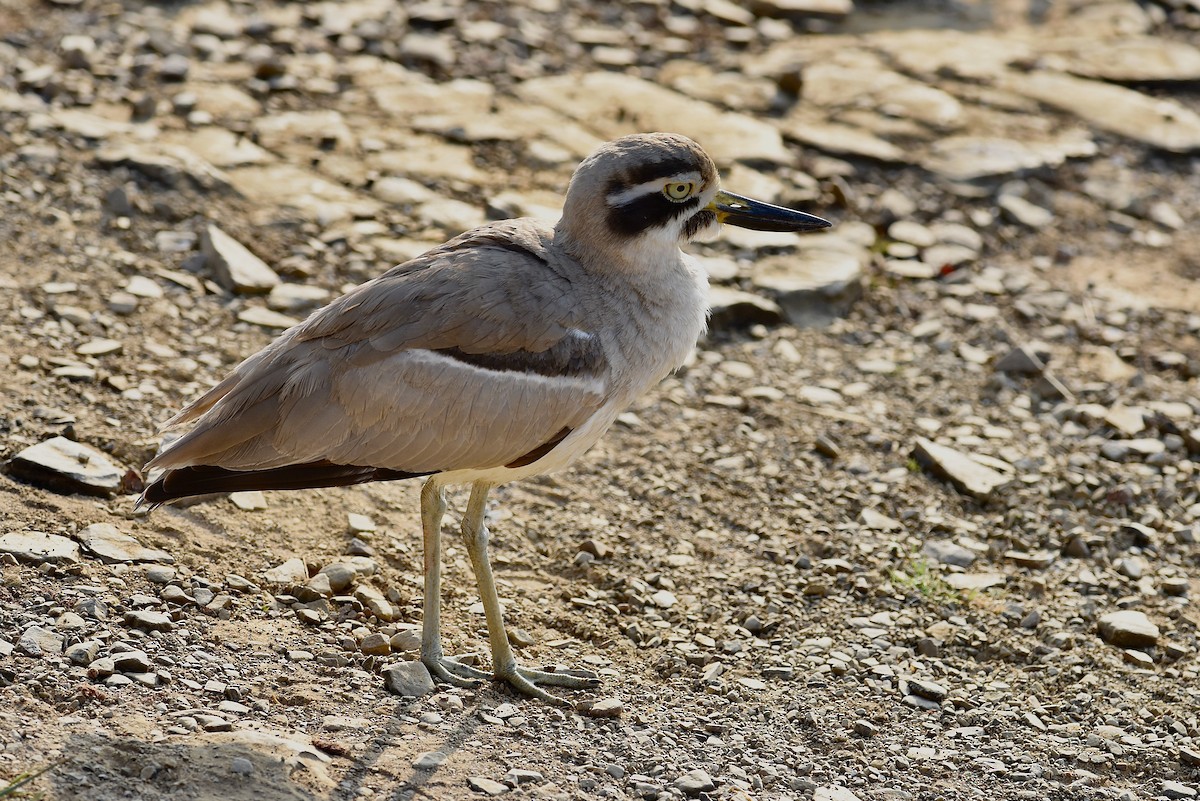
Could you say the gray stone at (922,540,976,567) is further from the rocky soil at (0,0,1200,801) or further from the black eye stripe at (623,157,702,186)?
the black eye stripe at (623,157,702,186)

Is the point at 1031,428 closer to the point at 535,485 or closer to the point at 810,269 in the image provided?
the point at 810,269

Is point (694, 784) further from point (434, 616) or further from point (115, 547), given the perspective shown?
point (115, 547)

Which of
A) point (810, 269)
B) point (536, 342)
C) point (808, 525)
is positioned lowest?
point (808, 525)

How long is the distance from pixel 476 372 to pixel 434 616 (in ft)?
3.02

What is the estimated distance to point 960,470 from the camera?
21.4 ft

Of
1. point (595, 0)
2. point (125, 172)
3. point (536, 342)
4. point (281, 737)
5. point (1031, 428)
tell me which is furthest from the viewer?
point (595, 0)

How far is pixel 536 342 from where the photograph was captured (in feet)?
15.9

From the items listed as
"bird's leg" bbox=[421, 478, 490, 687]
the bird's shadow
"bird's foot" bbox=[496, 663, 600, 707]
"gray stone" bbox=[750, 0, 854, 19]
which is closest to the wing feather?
"bird's leg" bbox=[421, 478, 490, 687]

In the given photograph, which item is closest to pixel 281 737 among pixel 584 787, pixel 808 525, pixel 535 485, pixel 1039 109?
pixel 584 787

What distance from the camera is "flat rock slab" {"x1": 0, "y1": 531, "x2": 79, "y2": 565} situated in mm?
4910

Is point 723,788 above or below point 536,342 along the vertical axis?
below

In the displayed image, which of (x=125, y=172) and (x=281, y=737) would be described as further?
(x=125, y=172)

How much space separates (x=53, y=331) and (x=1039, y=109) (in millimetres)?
6695

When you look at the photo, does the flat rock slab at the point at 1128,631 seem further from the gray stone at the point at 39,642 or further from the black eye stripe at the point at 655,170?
the gray stone at the point at 39,642
